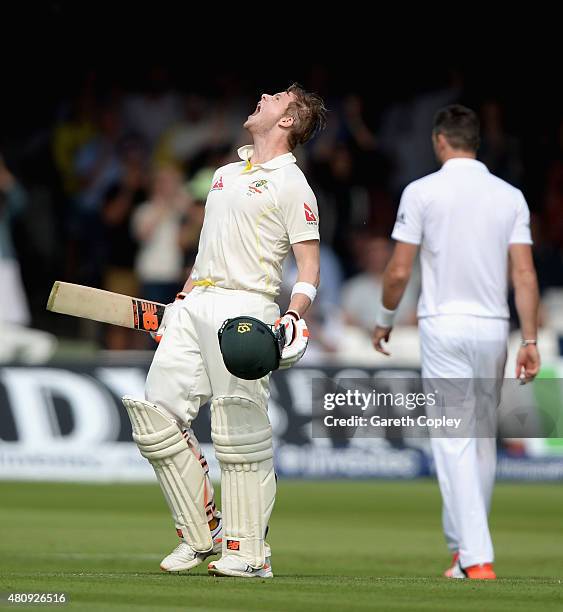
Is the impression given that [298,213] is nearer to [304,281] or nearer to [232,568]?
[304,281]

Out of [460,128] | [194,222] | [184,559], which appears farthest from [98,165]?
[184,559]

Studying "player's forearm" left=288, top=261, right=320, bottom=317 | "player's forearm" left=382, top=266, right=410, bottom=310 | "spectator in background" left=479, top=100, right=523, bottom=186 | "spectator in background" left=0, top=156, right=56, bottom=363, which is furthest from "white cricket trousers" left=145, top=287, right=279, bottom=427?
"spectator in background" left=479, top=100, right=523, bottom=186

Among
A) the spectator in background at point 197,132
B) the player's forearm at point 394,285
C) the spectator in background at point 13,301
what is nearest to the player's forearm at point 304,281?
the player's forearm at point 394,285

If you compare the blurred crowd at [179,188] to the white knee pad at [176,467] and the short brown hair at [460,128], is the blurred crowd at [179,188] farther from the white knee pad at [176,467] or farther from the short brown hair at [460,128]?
the white knee pad at [176,467]

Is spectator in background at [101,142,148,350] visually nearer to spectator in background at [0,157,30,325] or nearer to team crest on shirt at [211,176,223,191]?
spectator in background at [0,157,30,325]

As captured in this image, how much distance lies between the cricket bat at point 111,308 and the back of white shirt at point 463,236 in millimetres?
1303

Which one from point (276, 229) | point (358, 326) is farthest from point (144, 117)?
point (276, 229)

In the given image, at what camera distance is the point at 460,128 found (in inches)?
285

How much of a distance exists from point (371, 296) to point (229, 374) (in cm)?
778

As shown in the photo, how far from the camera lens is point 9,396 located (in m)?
12.0

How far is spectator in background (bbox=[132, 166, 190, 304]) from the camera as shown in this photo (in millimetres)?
13898

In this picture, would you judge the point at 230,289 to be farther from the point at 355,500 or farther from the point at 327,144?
the point at 327,144

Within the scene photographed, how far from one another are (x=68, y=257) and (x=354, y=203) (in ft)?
9.03

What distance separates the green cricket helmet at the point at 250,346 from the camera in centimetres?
564
